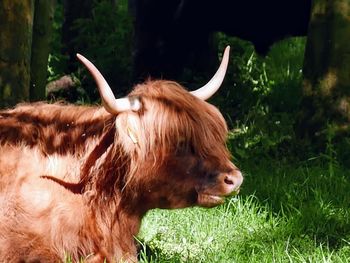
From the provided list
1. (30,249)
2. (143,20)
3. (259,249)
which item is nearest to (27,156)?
(30,249)

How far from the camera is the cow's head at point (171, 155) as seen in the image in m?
4.30

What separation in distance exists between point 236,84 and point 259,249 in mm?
4047

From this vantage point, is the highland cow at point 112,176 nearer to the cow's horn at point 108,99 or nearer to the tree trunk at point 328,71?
the cow's horn at point 108,99

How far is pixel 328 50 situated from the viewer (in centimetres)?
672

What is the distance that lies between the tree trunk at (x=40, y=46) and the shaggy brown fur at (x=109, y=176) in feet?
6.59

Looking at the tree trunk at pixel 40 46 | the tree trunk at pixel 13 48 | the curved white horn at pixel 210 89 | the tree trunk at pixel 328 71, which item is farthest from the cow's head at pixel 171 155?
the tree trunk at pixel 328 71

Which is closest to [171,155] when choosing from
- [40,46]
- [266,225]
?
[266,225]

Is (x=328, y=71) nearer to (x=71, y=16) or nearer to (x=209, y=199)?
(x=209, y=199)

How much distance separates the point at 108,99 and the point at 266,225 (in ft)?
5.31

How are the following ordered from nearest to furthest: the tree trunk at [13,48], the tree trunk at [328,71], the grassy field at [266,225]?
1. the grassy field at [266,225]
2. the tree trunk at [13,48]
3. the tree trunk at [328,71]

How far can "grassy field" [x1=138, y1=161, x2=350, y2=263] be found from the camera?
190 inches

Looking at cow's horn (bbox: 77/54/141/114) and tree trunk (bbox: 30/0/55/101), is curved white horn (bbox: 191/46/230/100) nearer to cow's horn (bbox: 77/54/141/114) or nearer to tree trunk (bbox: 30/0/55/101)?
cow's horn (bbox: 77/54/141/114)

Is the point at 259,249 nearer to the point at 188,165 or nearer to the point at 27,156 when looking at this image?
the point at 188,165

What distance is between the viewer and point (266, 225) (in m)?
5.38
